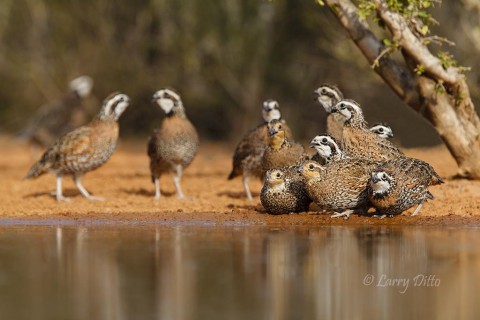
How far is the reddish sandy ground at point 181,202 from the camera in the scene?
1328 centimetres

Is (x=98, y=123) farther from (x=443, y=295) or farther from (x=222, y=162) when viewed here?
(x=443, y=295)

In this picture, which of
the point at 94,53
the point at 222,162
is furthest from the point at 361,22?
the point at 94,53

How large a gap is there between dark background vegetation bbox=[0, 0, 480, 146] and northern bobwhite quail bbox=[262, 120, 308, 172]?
9.23 metres

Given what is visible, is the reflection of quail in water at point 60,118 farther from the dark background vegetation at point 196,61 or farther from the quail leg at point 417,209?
the quail leg at point 417,209

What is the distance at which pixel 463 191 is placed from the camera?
1534cm

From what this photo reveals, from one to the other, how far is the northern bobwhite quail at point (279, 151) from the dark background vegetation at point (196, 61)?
923 cm

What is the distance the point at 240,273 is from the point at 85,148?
6.69 m

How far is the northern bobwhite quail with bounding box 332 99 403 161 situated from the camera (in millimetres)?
13922

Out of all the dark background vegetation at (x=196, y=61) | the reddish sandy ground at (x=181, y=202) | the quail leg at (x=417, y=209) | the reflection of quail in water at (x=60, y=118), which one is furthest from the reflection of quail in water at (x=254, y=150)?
the dark background vegetation at (x=196, y=61)

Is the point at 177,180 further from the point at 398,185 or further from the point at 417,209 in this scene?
the point at 398,185

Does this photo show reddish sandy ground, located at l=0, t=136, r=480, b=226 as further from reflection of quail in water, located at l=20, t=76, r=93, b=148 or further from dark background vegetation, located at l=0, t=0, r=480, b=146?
dark background vegetation, located at l=0, t=0, r=480, b=146

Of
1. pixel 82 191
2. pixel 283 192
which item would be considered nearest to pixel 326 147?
pixel 283 192

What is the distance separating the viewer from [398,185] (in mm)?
12570

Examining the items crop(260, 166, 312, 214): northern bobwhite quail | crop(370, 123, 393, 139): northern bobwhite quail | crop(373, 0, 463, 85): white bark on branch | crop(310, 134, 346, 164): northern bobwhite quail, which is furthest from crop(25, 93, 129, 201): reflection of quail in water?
crop(373, 0, 463, 85): white bark on branch
